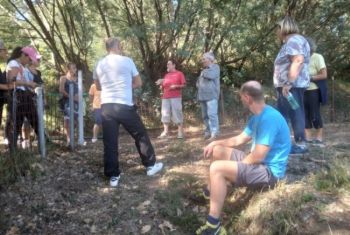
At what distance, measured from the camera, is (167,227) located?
4504mm

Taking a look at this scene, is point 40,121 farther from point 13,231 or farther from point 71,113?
point 13,231

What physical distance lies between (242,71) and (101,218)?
9.50 meters

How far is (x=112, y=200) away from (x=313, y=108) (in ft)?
10.9

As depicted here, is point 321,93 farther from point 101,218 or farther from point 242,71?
point 242,71

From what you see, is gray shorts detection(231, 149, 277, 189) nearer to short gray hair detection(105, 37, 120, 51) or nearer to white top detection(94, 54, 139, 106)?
white top detection(94, 54, 139, 106)

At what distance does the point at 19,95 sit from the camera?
6.13m

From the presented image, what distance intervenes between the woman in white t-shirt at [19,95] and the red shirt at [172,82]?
2.82 meters

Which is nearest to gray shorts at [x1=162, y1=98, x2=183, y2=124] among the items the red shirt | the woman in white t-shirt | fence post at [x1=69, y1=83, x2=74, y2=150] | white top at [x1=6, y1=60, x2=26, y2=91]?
the red shirt

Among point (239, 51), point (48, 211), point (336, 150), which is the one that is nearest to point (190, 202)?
point (48, 211)

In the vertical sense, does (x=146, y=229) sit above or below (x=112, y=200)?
below

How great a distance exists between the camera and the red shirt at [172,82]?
8539 mm

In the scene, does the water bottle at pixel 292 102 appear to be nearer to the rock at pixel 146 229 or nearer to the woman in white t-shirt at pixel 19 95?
the rock at pixel 146 229

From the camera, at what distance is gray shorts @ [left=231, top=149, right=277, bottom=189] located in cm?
418

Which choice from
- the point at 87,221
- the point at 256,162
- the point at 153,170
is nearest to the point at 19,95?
the point at 153,170
